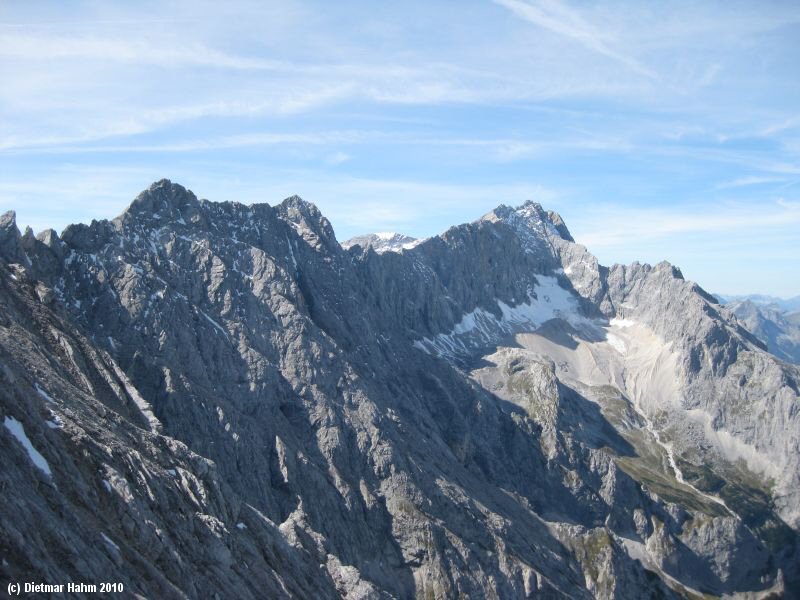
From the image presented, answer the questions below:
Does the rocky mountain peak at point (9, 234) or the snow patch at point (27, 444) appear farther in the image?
the rocky mountain peak at point (9, 234)

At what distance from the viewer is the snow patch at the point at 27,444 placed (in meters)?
53.5

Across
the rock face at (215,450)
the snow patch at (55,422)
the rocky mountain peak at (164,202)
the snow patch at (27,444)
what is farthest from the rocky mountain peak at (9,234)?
the snow patch at (27,444)

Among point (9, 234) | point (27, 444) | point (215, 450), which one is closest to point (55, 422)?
point (27, 444)

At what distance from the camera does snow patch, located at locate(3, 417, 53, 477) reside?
53.5 meters

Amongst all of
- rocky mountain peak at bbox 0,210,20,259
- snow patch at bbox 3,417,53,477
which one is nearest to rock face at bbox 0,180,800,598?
snow patch at bbox 3,417,53,477

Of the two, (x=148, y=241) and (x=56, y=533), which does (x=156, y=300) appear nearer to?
(x=148, y=241)

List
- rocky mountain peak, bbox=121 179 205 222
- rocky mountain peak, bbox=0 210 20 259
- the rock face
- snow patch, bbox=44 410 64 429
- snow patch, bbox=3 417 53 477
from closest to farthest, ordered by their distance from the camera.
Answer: snow patch, bbox=3 417 53 477
the rock face
snow patch, bbox=44 410 64 429
rocky mountain peak, bbox=0 210 20 259
rocky mountain peak, bbox=121 179 205 222

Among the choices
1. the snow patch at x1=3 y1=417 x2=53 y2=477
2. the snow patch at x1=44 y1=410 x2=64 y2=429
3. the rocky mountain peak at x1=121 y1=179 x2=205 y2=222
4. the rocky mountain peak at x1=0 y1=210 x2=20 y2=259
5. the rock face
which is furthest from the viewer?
the rocky mountain peak at x1=121 y1=179 x2=205 y2=222

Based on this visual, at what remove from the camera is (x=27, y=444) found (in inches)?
2136

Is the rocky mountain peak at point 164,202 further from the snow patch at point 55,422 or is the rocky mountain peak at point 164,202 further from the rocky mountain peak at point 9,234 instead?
the snow patch at point 55,422

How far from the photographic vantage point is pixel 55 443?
189ft

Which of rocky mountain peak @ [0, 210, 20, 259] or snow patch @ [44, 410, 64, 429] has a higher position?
rocky mountain peak @ [0, 210, 20, 259]

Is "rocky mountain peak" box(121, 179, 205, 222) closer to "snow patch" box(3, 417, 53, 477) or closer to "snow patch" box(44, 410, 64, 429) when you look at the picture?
"snow patch" box(44, 410, 64, 429)

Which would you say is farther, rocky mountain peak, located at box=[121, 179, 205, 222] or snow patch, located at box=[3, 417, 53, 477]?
rocky mountain peak, located at box=[121, 179, 205, 222]
